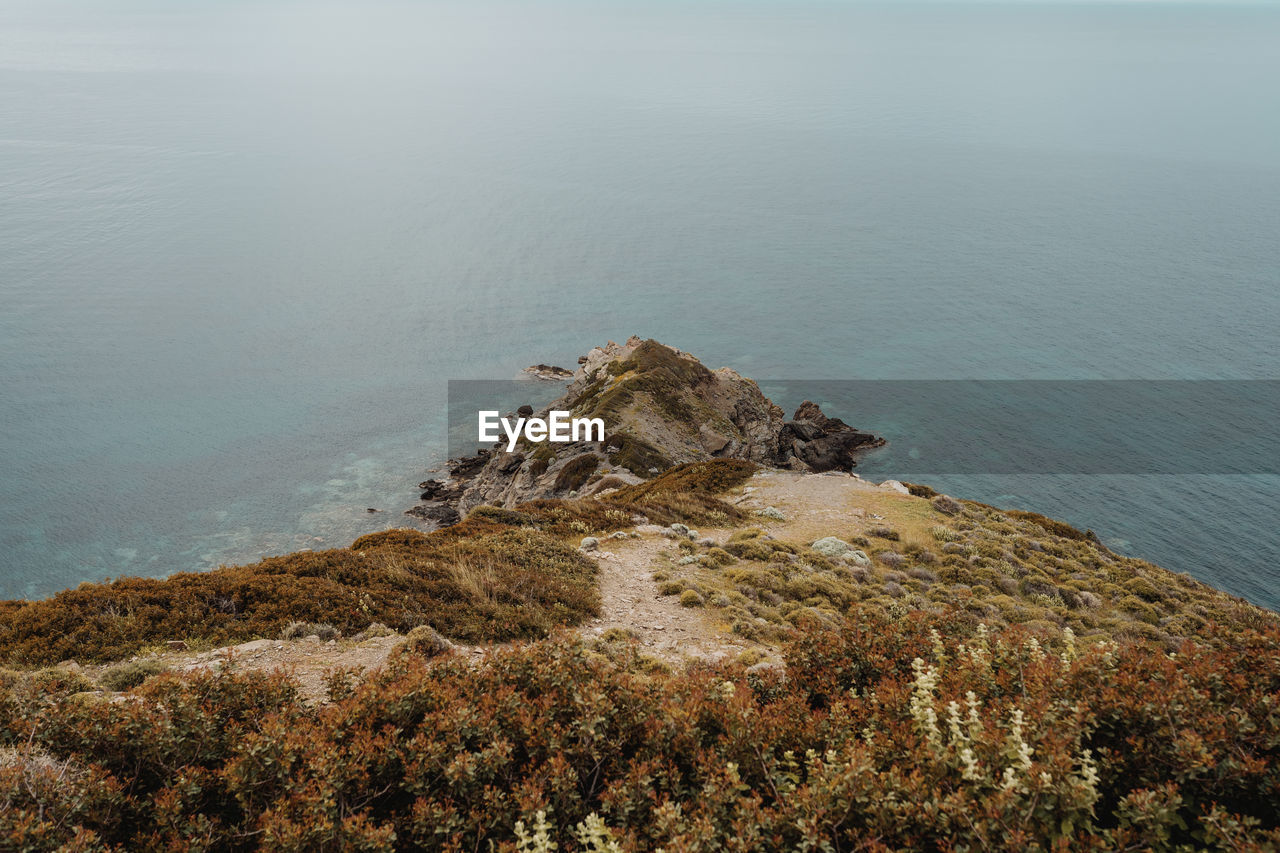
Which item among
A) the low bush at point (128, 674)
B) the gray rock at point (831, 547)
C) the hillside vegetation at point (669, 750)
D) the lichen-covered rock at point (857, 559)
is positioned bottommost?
the lichen-covered rock at point (857, 559)

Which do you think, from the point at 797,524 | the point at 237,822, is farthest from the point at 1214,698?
the point at 797,524

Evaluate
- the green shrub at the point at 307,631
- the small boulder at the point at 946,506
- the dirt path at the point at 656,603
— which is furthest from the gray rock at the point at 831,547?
the green shrub at the point at 307,631

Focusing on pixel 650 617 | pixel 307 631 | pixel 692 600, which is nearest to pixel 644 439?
pixel 692 600

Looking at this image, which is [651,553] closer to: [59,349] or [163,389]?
[163,389]

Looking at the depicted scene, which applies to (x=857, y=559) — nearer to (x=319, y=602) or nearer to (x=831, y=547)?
(x=831, y=547)

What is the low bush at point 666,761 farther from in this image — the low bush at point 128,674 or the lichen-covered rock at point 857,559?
the lichen-covered rock at point 857,559

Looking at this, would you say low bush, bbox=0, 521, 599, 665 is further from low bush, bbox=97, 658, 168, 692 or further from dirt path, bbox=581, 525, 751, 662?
low bush, bbox=97, 658, 168, 692
